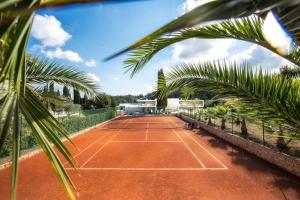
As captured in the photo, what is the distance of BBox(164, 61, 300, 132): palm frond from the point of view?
237cm

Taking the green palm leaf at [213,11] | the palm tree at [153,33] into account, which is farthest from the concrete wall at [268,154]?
the green palm leaf at [213,11]

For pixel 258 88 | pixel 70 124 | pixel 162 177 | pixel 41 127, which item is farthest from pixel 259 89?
pixel 70 124

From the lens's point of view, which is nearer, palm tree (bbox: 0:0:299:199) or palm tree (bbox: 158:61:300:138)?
palm tree (bbox: 0:0:299:199)

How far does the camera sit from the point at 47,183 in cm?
945

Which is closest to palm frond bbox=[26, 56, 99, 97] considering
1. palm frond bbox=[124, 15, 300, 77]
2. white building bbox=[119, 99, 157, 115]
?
palm frond bbox=[124, 15, 300, 77]

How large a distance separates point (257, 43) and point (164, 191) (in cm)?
688

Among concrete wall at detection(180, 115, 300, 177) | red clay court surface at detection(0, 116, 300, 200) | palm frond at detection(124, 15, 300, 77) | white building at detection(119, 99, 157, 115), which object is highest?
palm frond at detection(124, 15, 300, 77)

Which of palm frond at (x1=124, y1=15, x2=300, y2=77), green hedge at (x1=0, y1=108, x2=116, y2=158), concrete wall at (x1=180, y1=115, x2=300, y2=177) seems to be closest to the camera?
palm frond at (x1=124, y1=15, x2=300, y2=77)

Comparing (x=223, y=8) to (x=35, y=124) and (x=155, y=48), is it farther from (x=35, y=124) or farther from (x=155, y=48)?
(x=155, y=48)

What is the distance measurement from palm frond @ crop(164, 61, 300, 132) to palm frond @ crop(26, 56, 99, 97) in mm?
2274

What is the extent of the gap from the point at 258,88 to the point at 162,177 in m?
8.25

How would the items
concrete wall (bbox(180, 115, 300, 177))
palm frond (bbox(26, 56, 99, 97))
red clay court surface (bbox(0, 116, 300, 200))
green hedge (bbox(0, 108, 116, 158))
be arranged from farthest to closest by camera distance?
green hedge (bbox(0, 108, 116, 158)), concrete wall (bbox(180, 115, 300, 177)), red clay court surface (bbox(0, 116, 300, 200)), palm frond (bbox(26, 56, 99, 97))

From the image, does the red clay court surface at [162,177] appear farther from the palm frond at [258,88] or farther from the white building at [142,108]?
the white building at [142,108]

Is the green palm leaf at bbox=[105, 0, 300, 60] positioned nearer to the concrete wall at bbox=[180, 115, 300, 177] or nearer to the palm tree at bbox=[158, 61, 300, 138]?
the palm tree at bbox=[158, 61, 300, 138]
